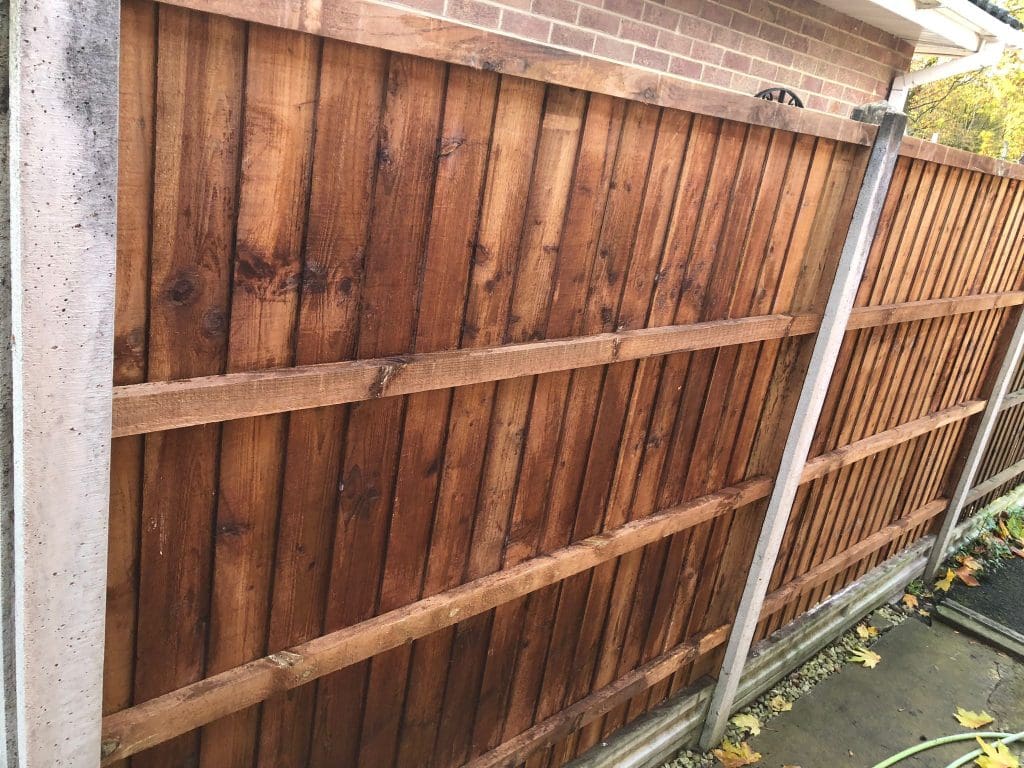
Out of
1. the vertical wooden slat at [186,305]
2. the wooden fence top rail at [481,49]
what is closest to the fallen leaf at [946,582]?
the wooden fence top rail at [481,49]

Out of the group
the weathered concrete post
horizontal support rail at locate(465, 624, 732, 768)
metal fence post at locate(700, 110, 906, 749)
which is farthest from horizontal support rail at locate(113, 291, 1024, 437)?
horizontal support rail at locate(465, 624, 732, 768)

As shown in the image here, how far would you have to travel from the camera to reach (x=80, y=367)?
128 cm

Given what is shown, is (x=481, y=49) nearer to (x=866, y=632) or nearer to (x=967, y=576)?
(x=866, y=632)

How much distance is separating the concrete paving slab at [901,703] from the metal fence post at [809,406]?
403 millimetres

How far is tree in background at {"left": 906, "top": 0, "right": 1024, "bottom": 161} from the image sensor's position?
9773 millimetres

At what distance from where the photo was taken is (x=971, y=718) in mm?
4078

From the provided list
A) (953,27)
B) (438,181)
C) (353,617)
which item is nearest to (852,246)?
(438,181)

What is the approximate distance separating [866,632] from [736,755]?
62.6 inches

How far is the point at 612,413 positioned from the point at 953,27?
13.8 ft

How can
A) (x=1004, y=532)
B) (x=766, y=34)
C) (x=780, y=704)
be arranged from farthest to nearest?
(x=1004, y=532) < (x=766, y=34) < (x=780, y=704)

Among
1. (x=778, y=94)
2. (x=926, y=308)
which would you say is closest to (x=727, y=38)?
(x=778, y=94)

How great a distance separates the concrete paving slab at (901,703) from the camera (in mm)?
3719

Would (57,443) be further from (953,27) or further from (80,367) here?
(953,27)

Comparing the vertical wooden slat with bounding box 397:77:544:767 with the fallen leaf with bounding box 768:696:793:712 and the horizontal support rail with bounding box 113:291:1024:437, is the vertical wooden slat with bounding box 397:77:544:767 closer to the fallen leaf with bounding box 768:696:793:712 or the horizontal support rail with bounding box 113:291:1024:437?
the horizontal support rail with bounding box 113:291:1024:437
